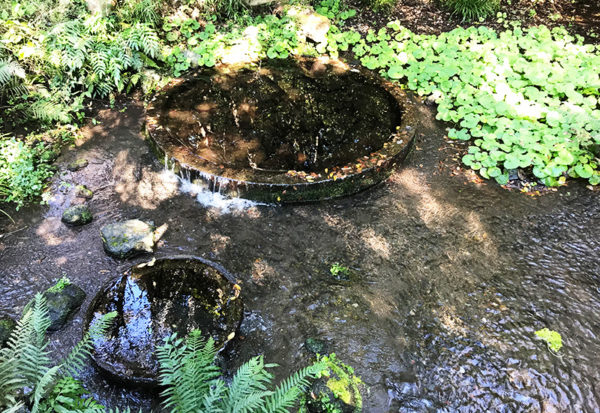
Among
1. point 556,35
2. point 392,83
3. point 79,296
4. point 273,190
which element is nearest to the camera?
point 79,296

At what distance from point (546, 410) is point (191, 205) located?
13.8 ft

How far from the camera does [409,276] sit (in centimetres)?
447

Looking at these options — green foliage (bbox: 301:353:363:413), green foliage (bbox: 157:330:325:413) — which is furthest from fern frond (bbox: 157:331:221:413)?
green foliage (bbox: 301:353:363:413)

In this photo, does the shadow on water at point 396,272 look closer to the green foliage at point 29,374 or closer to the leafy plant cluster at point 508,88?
the leafy plant cluster at point 508,88

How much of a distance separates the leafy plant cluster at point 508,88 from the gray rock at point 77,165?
5033 millimetres

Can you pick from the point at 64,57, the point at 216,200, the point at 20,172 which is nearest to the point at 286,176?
the point at 216,200

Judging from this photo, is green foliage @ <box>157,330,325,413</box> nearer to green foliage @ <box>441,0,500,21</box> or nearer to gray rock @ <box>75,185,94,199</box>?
gray rock @ <box>75,185,94,199</box>

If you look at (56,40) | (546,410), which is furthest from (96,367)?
(56,40)

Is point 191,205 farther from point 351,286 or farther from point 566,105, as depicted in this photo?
point 566,105

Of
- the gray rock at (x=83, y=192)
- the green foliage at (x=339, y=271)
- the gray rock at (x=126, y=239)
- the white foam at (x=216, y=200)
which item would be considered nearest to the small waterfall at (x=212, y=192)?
the white foam at (x=216, y=200)

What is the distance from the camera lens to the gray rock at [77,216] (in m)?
4.87

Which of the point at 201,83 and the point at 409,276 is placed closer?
the point at 409,276

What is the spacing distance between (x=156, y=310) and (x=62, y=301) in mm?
947

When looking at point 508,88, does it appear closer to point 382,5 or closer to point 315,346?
point 382,5
